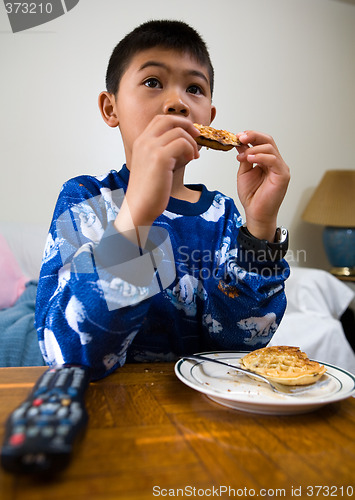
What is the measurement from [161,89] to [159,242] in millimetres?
335

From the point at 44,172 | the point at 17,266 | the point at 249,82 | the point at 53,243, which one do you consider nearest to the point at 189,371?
the point at 53,243

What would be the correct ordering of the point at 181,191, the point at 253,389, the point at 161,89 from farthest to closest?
the point at 181,191 → the point at 161,89 → the point at 253,389

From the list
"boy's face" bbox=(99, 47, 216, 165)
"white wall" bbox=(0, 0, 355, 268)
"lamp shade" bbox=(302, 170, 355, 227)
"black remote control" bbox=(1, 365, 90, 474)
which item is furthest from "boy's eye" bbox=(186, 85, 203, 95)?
"lamp shade" bbox=(302, 170, 355, 227)

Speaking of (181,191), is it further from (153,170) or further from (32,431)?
(32,431)

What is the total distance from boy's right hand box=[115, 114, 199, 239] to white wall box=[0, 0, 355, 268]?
6.92 ft

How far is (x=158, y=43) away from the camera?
39.0 inches

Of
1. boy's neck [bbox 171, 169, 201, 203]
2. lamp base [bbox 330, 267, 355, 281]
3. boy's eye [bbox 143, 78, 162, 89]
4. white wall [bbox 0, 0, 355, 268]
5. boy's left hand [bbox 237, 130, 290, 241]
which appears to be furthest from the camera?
lamp base [bbox 330, 267, 355, 281]

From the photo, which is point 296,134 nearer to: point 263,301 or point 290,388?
point 263,301

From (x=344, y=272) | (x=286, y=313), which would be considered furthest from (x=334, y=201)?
(x=286, y=313)

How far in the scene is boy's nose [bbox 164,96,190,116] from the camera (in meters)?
0.92

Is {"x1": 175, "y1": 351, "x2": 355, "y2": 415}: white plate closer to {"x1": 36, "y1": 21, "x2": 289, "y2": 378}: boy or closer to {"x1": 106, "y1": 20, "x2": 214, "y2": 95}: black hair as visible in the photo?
{"x1": 36, "y1": 21, "x2": 289, "y2": 378}: boy

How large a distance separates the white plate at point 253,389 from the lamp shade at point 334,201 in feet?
8.07

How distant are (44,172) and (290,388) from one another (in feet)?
7.83

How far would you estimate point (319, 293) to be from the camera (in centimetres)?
238
